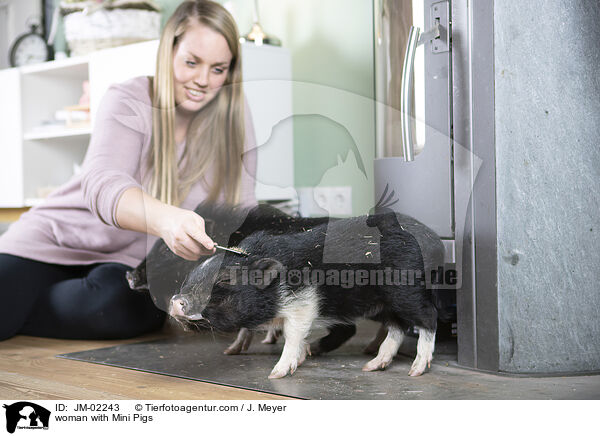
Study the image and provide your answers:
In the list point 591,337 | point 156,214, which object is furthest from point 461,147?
point 156,214

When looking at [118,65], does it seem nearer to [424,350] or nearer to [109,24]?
[109,24]

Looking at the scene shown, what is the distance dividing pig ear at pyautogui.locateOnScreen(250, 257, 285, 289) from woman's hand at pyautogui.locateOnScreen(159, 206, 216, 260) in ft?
0.23

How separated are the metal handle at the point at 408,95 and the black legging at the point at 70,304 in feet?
2.07

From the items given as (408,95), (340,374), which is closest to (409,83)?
(408,95)

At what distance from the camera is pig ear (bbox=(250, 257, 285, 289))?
899 mm

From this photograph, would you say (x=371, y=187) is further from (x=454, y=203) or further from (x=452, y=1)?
(x=452, y=1)

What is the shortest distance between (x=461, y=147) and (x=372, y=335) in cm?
38

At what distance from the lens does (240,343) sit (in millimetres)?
1156

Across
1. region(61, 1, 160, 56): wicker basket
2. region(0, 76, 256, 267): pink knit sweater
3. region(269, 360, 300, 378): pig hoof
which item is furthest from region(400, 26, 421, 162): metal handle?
region(61, 1, 160, 56): wicker basket

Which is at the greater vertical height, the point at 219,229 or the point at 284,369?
the point at 219,229

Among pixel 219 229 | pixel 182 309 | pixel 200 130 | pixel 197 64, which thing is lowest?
pixel 182 309

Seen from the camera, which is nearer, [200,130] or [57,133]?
[200,130]

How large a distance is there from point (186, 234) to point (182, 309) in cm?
12
